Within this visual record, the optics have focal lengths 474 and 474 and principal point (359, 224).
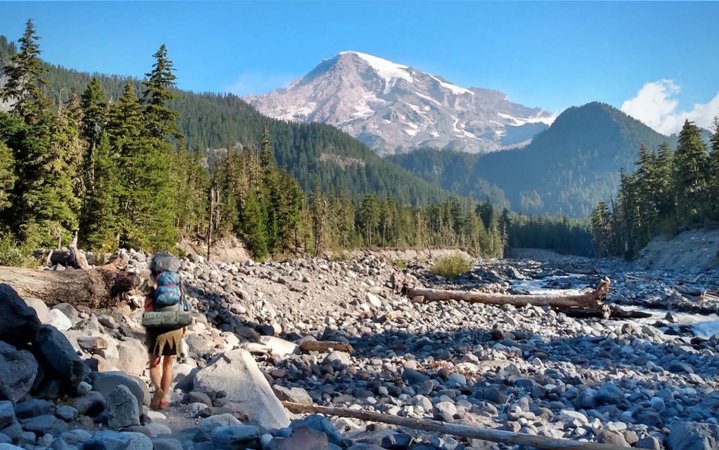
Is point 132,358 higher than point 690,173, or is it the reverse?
point 690,173

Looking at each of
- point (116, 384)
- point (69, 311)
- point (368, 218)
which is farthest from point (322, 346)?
point (368, 218)

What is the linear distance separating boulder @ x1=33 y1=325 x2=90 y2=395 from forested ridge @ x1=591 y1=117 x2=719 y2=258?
57175 mm

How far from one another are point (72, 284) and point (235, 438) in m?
7.12

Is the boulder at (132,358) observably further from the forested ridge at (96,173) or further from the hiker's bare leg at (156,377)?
the forested ridge at (96,173)

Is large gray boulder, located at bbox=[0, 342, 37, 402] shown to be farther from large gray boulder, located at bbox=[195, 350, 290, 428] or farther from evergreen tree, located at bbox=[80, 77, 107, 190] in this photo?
evergreen tree, located at bbox=[80, 77, 107, 190]

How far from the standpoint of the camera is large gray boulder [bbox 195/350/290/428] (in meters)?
5.75

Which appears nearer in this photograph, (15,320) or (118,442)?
(118,442)

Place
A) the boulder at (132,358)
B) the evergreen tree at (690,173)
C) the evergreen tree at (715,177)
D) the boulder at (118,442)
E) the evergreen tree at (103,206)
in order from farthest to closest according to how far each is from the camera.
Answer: the evergreen tree at (690,173)
the evergreen tree at (715,177)
the evergreen tree at (103,206)
the boulder at (132,358)
the boulder at (118,442)

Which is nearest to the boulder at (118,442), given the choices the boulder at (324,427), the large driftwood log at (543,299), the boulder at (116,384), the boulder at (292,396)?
the boulder at (324,427)

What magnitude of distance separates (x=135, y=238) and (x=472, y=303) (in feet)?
87.7

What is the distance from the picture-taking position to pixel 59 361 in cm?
488

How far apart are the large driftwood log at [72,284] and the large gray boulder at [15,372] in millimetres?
4729

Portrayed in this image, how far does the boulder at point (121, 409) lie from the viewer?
446cm

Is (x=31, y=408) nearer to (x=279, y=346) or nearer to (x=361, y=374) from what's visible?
(x=361, y=374)
